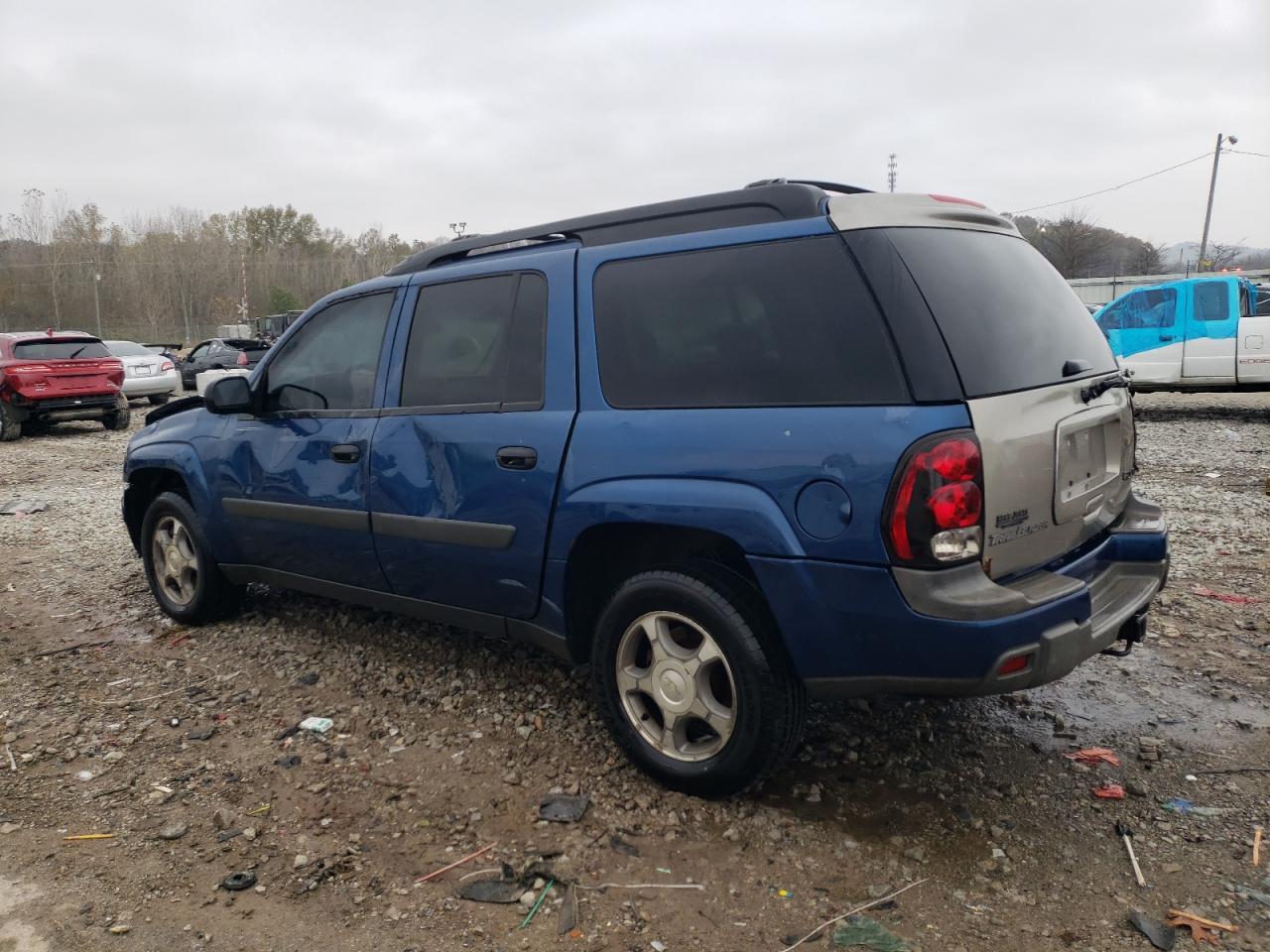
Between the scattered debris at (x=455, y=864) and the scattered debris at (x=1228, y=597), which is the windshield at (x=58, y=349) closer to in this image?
the scattered debris at (x=455, y=864)

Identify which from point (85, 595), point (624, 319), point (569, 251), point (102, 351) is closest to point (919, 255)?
point (624, 319)

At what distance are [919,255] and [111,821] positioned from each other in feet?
10.5

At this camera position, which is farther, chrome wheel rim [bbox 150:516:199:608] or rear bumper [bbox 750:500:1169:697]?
chrome wheel rim [bbox 150:516:199:608]

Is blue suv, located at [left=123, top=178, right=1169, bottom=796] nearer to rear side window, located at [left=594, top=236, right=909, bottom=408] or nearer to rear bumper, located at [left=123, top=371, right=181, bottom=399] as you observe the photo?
rear side window, located at [left=594, top=236, right=909, bottom=408]

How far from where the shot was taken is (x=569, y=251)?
3367 millimetres

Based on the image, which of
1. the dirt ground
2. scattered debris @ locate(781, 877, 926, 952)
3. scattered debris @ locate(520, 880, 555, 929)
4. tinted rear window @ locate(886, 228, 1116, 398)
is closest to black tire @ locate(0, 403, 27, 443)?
the dirt ground

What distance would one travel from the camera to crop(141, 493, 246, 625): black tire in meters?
4.77

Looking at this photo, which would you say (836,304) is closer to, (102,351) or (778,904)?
(778,904)

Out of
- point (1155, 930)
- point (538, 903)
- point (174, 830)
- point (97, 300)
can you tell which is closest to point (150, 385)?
point (174, 830)

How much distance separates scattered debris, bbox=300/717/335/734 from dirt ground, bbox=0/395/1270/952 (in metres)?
0.04

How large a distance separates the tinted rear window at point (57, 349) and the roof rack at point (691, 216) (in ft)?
42.9

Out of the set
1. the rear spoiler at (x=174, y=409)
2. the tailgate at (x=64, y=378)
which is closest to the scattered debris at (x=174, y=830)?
the rear spoiler at (x=174, y=409)

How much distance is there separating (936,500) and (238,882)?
7.51 ft

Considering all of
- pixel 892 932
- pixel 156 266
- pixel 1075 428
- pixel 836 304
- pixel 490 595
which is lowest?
pixel 892 932
